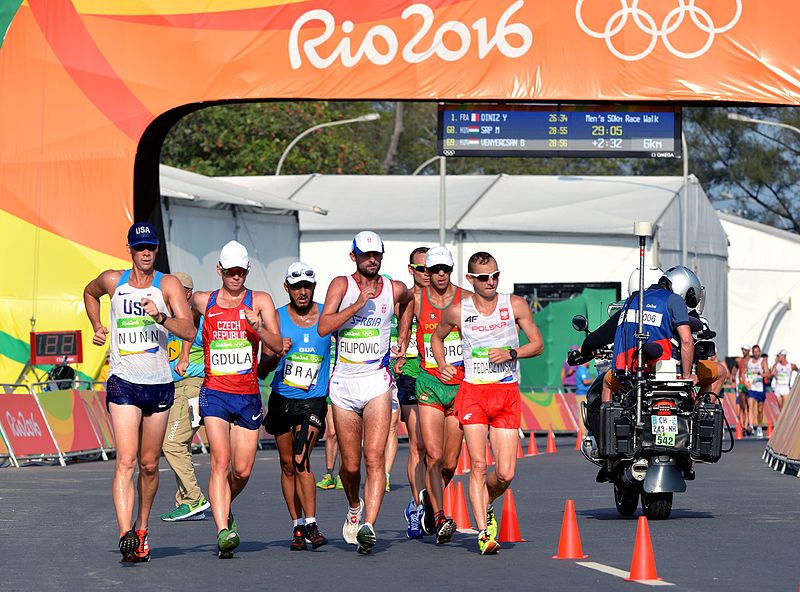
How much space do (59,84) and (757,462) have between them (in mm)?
10488

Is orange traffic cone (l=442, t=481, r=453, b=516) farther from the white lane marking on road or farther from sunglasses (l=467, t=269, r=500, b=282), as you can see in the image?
the white lane marking on road

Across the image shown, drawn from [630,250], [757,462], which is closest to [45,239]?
[757,462]

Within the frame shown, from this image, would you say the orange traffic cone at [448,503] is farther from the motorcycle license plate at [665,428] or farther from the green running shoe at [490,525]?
the motorcycle license plate at [665,428]

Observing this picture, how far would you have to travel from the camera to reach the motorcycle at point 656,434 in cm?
1353

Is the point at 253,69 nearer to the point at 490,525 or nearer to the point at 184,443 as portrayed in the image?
the point at 184,443

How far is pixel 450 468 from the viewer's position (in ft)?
40.3

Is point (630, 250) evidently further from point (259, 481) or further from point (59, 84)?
point (259, 481)

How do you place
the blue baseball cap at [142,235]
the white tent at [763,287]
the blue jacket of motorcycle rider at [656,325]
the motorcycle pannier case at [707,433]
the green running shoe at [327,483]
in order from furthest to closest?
the white tent at [763,287] < the green running shoe at [327,483] < the blue jacket of motorcycle rider at [656,325] < the motorcycle pannier case at [707,433] < the blue baseball cap at [142,235]

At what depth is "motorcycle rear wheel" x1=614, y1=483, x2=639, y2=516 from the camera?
1403cm

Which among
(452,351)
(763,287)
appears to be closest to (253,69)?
(452,351)

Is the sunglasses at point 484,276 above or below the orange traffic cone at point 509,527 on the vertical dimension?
above

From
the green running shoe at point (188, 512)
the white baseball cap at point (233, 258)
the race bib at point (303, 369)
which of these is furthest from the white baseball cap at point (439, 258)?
the green running shoe at point (188, 512)

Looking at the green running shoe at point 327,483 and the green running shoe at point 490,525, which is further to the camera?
the green running shoe at point 327,483

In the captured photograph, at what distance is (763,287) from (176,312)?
156 feet
